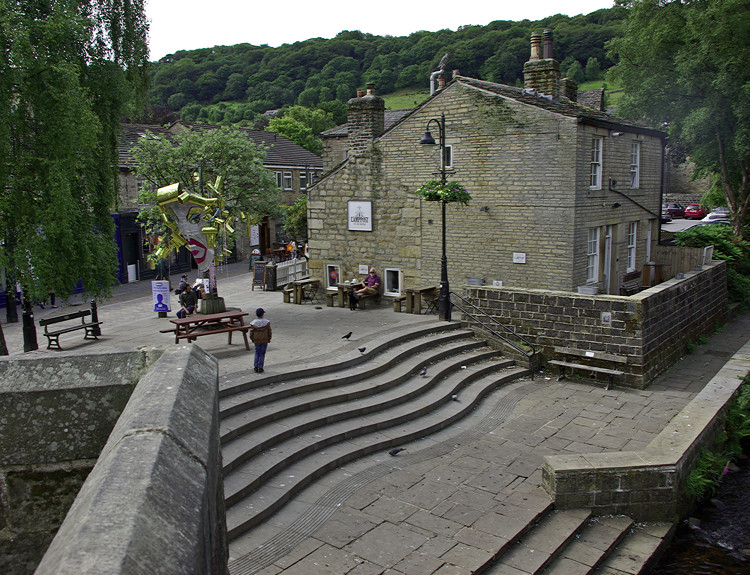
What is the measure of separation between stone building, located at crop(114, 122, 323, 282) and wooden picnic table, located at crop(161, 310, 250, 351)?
8.29 meters

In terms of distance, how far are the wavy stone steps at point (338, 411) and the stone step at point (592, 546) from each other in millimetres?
3467

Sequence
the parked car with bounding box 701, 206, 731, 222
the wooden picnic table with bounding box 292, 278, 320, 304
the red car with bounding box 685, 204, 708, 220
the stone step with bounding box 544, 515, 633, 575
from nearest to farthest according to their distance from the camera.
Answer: the stone step with bounding box 544, 515, 633, 575
the wooden picnic table with bounding box 292, 278, 320, 304
the parked car with bounding box 701, 206, 731, 222
the red car with bounding box 685, 204, 708, 220

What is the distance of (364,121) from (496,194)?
5185 mm

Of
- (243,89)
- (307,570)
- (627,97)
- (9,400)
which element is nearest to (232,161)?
(627,97)

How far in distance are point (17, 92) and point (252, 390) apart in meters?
7.35

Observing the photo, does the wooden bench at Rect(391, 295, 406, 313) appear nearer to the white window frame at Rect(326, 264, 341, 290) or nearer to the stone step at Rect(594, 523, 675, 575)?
the white window frame at Rect(326, 264, 341, 290)

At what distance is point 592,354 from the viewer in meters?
15.2

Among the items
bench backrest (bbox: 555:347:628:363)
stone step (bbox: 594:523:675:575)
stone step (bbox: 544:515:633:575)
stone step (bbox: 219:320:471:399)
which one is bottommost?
stone step (bbox: 594:523:675:575)

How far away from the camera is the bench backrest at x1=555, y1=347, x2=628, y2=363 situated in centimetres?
1474

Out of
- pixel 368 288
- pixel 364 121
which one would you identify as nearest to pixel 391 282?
pixel 368 288

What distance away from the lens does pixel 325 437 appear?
1066cm

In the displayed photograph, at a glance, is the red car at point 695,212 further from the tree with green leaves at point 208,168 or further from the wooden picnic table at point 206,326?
the wooden picnic table at point 206,326

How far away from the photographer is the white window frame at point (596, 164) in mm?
18828

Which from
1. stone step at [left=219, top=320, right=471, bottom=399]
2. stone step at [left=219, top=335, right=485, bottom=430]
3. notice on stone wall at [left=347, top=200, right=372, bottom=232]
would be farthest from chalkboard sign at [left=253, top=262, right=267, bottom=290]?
stone step at [left=219, top=335, right=485, bottom=430]
